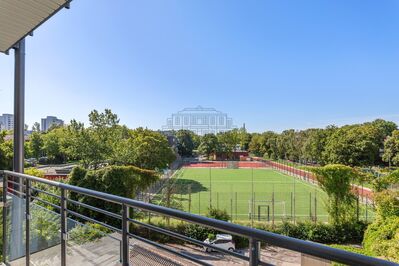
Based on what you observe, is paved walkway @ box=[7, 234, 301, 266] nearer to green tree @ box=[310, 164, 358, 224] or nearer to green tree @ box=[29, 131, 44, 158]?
green tree @ box=[310, 164, 358, 224]

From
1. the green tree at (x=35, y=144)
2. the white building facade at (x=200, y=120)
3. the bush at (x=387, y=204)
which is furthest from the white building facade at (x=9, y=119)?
the white building facade at (x=200, y=120)

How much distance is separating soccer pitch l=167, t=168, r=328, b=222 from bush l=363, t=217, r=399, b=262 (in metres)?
3.56

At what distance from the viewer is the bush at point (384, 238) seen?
7708mm

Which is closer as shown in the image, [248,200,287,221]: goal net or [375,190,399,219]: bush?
[375,190,399,219]: bush

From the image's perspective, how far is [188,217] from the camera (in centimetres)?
102

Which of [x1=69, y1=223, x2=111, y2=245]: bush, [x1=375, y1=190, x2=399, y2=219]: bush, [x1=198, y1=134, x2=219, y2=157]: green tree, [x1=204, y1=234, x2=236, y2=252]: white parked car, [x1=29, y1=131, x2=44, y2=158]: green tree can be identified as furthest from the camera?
[x1=198, y1=134, x2=219, y2=157]: green tree

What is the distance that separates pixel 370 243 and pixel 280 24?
643 inches

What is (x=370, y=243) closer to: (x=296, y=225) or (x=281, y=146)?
(x=296, y=225)

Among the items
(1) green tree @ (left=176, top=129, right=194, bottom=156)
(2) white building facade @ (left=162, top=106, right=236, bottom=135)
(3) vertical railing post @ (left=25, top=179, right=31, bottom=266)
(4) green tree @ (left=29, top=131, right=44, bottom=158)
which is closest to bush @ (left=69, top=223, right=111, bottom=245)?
(3) vertical railing post @ (left=25, top=179, right=31, bottom=266)

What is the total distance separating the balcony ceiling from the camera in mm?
2197

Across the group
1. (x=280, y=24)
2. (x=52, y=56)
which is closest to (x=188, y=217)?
(x=52, y=56)

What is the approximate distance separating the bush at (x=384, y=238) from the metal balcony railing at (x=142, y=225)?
792 centimetres

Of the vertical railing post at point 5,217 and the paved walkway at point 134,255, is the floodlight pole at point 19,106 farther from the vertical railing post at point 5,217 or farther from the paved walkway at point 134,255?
the paved walkway at point 134,255

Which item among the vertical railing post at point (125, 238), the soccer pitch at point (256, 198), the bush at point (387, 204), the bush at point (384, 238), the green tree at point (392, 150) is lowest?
the soccer pitch at point (256, 198)
